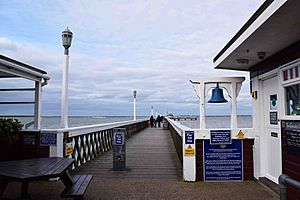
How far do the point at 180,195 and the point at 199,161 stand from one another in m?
1.17

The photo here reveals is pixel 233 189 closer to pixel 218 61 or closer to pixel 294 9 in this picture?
pixel 218 61

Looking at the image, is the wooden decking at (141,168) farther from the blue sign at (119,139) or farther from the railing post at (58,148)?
the railing post at (58,148)

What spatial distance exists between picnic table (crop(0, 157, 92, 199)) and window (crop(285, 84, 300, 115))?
3.49 metres

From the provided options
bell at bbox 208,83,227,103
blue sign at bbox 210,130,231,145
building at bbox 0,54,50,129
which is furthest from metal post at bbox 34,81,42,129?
bell at bbox 208,83,227,103

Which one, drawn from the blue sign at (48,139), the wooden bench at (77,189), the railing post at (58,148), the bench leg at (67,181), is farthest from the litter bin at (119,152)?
the bench leg at (67,181)

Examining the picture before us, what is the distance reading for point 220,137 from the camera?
611 cm

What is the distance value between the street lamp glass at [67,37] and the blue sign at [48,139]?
1965 millimetres

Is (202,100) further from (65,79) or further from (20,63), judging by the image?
(20,63)

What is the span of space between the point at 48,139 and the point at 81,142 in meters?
1.61

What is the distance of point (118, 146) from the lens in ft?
23.8

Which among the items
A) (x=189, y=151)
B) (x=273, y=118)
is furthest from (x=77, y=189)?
(x=273, y=118)

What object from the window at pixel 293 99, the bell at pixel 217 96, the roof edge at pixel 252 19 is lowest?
the window at pixel 293 99

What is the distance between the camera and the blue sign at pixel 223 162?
20.0 ft

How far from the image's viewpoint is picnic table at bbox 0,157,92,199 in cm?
373
